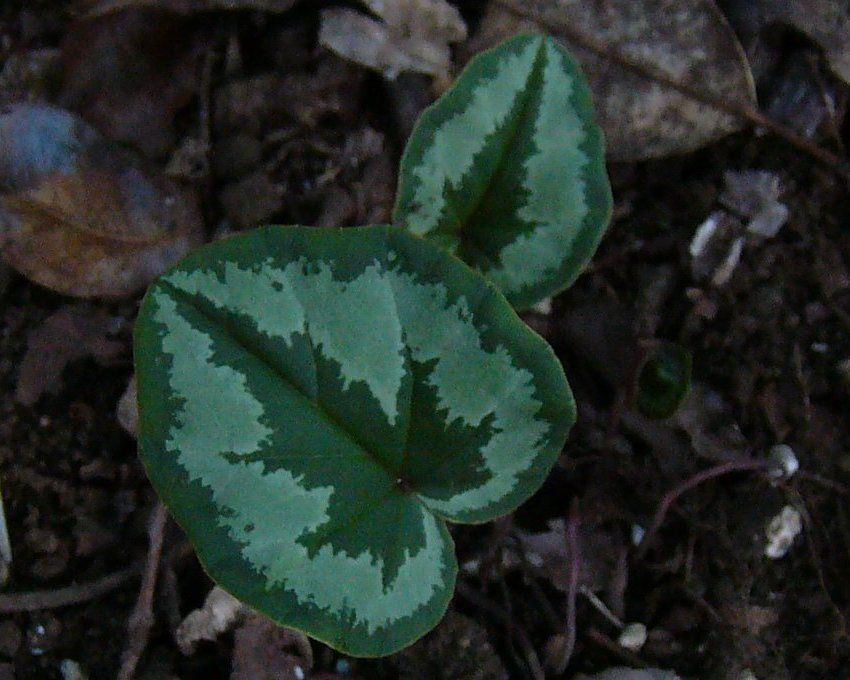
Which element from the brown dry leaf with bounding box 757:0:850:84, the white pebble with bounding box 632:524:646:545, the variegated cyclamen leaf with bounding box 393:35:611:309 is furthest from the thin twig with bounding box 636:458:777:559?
the brown dry leaf with bounding box 757:0:850:84

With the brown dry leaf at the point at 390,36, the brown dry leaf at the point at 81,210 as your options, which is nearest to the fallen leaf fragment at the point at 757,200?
the brown dry leaf at the point at 390,36

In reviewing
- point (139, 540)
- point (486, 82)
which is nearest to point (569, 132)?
point (486, 82)

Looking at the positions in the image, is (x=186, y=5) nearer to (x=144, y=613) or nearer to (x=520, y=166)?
(x=520, y=166)

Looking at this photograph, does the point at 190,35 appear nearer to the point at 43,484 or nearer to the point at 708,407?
the point at 43,484

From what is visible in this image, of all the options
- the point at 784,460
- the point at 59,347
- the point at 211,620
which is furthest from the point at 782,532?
the point at 59,347

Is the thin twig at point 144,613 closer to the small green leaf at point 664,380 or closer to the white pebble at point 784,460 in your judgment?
the small green leaf at point 664,380

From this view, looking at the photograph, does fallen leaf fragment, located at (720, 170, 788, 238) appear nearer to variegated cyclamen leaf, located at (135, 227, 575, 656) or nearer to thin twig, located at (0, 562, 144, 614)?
variegated cyclamen leaf, located at (135, 227, 575, 656)
